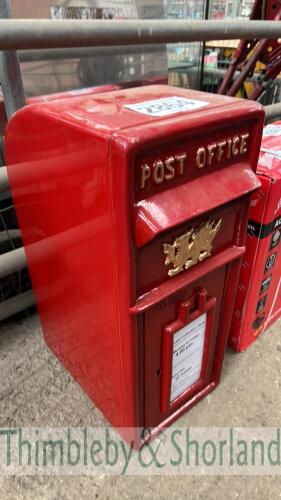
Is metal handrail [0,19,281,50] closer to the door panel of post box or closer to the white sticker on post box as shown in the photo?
the door panel of post box

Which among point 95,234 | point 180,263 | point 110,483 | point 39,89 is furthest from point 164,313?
point 39,89

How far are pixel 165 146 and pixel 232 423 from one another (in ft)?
2.99

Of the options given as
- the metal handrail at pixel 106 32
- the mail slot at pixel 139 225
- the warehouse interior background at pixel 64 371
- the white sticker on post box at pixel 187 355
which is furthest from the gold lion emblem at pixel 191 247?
the warehouse interior background at pixel 64 371

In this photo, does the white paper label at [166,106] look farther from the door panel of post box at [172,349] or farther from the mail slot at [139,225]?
the door panel of post box at [172,349]

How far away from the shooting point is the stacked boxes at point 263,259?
3.47ft

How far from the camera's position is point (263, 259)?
1.18 m

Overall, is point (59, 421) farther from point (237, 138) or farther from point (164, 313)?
point (237, 138)

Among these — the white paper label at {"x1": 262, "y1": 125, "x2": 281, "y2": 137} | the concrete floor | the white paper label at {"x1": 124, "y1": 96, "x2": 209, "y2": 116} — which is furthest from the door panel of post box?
the white paper label at {"x1": 262, "y1": 125, "x2": 281, "y2": 137}

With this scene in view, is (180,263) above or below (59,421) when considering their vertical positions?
above

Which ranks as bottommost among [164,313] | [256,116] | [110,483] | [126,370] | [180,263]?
[110,483]

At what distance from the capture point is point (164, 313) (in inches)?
34.4

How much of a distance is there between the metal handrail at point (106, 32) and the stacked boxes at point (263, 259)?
0.36 meters

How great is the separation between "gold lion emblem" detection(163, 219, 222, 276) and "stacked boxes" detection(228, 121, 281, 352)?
0.28m

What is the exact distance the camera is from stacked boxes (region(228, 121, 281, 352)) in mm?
1057
